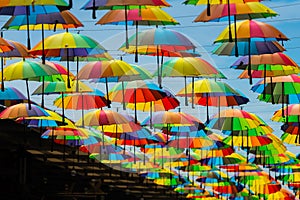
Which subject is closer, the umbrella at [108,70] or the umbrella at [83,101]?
the umbrella at [108,70]

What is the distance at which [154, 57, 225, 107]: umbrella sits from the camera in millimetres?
15180

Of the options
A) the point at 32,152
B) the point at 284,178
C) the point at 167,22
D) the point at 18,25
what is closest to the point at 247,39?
the point at 167,22

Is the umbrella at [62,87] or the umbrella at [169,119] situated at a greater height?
the umbrella at [62,87]

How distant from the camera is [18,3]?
11.5 meters

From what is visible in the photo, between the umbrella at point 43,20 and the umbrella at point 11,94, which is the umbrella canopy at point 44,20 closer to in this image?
the umbrella at point 43,20

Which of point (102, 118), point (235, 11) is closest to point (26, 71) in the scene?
point (102, 118)

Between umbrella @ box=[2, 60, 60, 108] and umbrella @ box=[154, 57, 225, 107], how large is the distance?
1958 millimetres

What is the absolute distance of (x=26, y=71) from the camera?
15430 millimetres

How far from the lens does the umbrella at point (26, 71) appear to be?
50.4ft

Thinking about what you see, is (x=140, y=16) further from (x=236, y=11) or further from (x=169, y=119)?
(x=169, y=119)

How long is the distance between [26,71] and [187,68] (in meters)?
2.84

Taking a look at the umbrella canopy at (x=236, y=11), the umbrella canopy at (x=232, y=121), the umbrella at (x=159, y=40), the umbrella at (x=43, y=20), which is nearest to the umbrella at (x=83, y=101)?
the umbrella canopy at (x=232, y=121)

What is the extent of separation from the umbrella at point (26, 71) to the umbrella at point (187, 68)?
6.42 feet

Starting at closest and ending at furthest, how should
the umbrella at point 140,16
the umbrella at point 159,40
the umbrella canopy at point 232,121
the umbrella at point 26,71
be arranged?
1. the umbrella at point 140,16
2. the umbrella at point 159,40
3. the umbrella at point 26,71
4. the umbrella canopy at point 232,121
